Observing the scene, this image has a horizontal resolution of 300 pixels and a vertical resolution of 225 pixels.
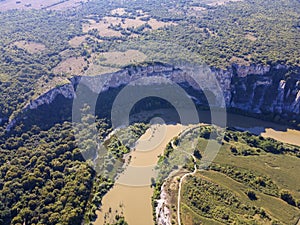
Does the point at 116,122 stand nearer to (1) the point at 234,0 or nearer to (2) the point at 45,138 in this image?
(2) the point at 45,138

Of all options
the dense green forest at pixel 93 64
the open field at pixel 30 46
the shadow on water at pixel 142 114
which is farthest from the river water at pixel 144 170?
the open field at pixel 30 46

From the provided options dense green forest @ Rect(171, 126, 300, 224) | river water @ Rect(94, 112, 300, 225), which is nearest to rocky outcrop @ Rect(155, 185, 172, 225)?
river water @ Rect(94, 112, 300, 225)

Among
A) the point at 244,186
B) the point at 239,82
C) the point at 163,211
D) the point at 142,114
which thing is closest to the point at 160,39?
the point at 239,82

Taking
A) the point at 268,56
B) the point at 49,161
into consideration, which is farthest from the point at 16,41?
the point at 268,56

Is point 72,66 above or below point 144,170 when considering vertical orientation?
above

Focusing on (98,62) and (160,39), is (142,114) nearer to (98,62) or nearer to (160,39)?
(98,62)
